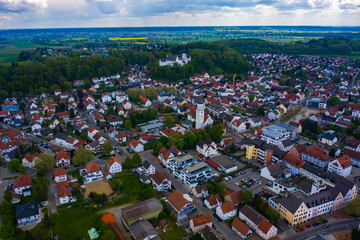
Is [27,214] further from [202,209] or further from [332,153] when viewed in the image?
[332,153]

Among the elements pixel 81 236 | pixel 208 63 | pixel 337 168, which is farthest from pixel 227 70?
pixel 81 236

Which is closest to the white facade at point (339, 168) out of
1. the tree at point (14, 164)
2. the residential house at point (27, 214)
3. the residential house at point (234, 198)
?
the residential house at point (234, 198)

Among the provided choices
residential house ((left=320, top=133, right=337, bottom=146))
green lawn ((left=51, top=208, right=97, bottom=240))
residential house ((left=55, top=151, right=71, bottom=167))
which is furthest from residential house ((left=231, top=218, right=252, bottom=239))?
residential house ((left=320, top=133, right=337, bottom=146))

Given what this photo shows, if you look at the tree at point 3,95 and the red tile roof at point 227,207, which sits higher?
the tree at point 3,95

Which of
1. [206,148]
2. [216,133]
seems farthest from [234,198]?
[216,133]

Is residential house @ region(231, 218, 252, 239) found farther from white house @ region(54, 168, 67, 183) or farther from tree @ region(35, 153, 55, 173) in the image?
tree @ region(35, 153, 55, 173)

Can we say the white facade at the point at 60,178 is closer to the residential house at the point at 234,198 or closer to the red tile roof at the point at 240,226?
the residential house at the point at 234,198
